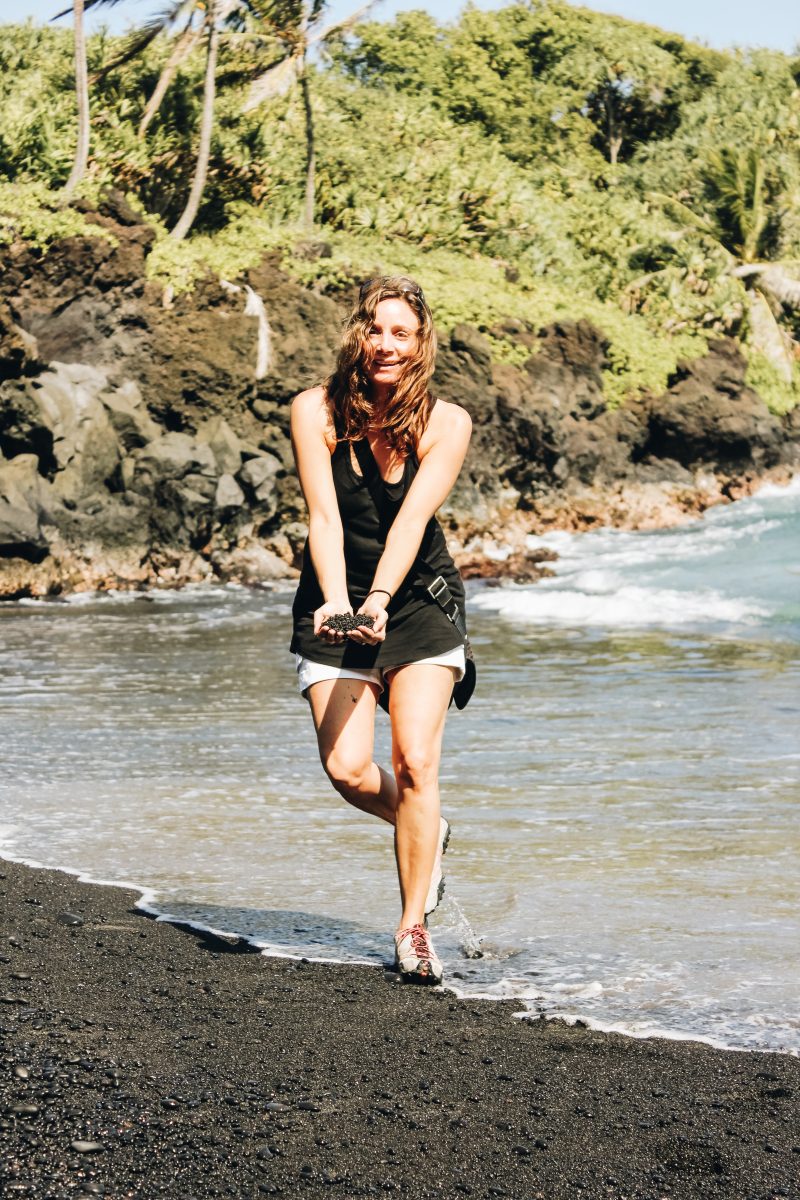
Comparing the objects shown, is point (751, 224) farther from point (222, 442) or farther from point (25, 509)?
point (25, 509)

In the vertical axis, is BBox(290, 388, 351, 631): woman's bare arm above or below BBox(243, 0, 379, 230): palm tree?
below

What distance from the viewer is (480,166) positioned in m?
32.1

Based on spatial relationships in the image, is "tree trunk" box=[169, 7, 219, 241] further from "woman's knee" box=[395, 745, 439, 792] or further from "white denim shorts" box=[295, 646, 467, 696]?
"woman's knee" box=[395, 745, 439, 792]

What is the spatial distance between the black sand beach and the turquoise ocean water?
0.34 meters

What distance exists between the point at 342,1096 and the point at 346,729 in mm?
1297

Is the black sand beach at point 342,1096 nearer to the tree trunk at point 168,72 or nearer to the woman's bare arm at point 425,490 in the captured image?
the woman's bare arm at point 425,490

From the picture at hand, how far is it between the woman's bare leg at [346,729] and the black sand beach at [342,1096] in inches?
21.9

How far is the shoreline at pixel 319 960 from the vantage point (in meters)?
3.38

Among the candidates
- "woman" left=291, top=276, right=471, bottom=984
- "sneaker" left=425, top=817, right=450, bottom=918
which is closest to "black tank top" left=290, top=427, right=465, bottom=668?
"woman" left=291, top=276, right=471, bottom=984

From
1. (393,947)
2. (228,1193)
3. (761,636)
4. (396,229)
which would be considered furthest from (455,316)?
(228,1193)

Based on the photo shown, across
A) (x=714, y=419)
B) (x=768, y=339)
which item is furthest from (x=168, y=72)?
(x=768, y=339)

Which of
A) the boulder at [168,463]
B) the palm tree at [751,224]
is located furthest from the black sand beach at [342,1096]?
the palm tree at [751,224]

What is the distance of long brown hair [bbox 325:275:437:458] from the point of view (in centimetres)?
400

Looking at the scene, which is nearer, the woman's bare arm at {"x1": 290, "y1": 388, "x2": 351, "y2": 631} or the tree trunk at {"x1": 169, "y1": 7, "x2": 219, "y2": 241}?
the woman's bare arm at {"x1": 290, "y1": 388, "x2": 351, "y2": 631}
